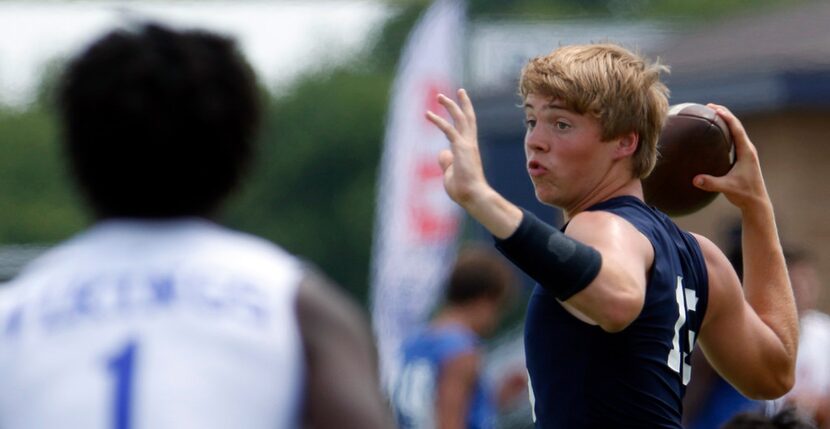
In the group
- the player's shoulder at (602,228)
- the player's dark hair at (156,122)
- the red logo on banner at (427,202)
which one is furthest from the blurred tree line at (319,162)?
the player's dark hair at (156,122)

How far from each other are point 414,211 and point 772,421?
8839 millimetres

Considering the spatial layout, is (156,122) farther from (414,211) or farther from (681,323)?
(414,211)

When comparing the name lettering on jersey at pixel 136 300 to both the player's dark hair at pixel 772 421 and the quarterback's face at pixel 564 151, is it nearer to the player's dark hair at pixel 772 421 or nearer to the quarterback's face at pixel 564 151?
the quarterback's face at pixel 564 151

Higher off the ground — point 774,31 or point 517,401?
point 774,31

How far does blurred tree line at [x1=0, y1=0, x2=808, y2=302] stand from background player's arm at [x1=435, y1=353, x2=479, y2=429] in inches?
2217

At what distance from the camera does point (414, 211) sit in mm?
13602

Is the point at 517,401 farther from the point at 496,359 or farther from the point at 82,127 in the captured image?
the point at 82,127

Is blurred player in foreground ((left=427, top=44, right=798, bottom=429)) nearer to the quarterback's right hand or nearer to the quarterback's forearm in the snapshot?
the quarterback's right hand

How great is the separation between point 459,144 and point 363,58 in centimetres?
6964

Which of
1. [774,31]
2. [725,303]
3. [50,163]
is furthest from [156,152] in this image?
[50,163]

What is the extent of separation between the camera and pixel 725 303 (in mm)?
4445

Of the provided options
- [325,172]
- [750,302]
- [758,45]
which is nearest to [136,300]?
[750,302]

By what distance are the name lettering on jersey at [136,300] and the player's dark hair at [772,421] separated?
93.0 inches

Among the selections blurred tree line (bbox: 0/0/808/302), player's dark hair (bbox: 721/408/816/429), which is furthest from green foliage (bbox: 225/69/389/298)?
player's dark hair (bbox: 721/408/816/429)
